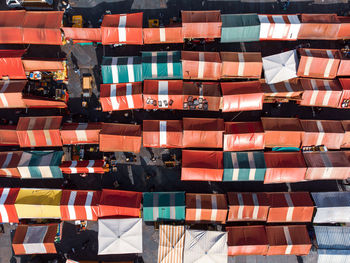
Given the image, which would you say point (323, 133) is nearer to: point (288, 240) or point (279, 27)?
point (288, 240)

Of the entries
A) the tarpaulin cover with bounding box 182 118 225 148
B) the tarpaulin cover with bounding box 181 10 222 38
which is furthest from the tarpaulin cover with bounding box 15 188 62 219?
the tarpaulin cover with bounding box 181 10 222 38

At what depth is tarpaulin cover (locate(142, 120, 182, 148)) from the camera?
16.4 m

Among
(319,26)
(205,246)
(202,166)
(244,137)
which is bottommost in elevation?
(205,246)

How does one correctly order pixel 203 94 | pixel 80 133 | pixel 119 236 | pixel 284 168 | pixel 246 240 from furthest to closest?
pixel 80 133
pixel 203 94
pixel 246 240
pixel 284 168
pixel 119 236

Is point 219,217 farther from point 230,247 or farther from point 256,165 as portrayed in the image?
point 256,165

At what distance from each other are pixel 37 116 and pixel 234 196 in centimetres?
1822

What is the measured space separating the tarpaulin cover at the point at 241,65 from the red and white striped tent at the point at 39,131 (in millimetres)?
14461

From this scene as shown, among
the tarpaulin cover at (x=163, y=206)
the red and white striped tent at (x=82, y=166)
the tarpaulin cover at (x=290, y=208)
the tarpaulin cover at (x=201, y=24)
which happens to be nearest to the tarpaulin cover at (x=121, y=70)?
the tarpaulin cover at (x=201, y=24)

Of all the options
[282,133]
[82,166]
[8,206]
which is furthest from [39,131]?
[282,133]

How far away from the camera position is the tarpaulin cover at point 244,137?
52.8 feet

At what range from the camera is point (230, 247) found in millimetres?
16156

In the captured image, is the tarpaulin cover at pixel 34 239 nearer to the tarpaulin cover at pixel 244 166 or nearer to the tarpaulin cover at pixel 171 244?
the tarpaulin cover at pixel 171 244

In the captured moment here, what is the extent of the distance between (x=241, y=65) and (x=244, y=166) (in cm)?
820

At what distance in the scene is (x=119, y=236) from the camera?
1569 centimetres
